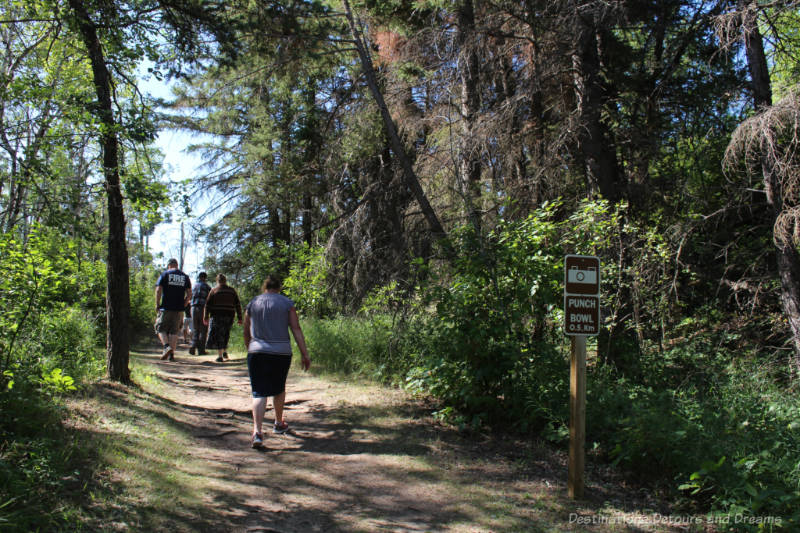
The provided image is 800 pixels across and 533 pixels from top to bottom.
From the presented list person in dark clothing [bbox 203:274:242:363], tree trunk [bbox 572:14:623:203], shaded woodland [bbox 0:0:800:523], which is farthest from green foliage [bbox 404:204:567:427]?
person in dark clothing [bbox 203:274:242:363]

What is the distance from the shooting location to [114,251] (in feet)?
23.8

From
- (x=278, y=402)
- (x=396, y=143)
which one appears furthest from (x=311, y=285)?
(x=278, y=402)

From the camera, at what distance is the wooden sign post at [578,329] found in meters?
4.71

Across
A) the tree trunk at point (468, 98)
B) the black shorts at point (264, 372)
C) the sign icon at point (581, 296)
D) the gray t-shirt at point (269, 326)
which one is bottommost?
the black shorts at point (264, 372)

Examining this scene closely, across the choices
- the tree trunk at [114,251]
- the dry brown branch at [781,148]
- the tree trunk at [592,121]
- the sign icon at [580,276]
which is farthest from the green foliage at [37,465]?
the dry brown branch at [781,148]

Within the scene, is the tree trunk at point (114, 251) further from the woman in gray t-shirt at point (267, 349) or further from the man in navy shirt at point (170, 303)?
the man in navy shirt at point (170, 303)

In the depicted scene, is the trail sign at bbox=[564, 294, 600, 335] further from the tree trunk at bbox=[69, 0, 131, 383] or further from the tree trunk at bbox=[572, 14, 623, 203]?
the tree trunk at bbox=[69, 0, 131, 383]

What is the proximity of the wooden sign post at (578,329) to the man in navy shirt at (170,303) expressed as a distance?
8.42 meters

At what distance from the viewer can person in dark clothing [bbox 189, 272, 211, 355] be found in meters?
12.5

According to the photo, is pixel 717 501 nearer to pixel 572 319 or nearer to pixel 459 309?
pixel 572 319

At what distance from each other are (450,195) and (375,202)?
2.51 metres

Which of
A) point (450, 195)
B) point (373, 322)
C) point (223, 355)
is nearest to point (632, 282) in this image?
point (450, 195)

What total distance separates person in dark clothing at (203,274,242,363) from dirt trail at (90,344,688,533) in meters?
3.71

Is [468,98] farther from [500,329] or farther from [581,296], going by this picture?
[581,296]
